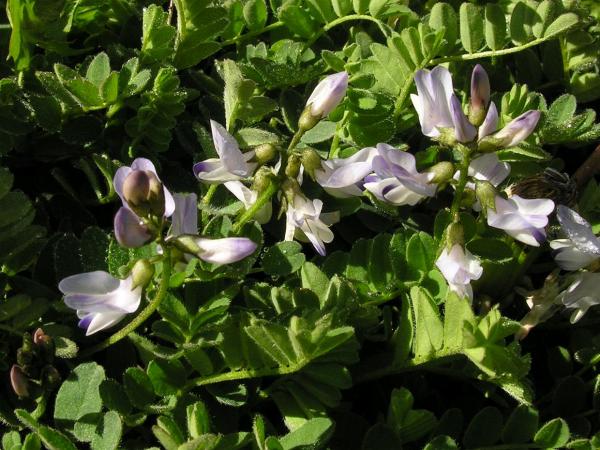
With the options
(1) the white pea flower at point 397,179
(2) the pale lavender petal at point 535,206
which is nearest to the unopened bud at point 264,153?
(1) the white pea flower at point 397,179

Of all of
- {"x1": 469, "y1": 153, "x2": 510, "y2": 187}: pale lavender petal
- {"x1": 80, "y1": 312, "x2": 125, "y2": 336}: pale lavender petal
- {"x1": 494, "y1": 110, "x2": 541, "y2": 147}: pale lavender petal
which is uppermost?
{"x1": 494, "y1": 110, "x2": 541, "y2": 147}: pale lavender petal

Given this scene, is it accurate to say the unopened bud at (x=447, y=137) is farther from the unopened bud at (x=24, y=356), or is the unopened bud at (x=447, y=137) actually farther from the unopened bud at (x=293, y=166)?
the unopened bud at (x=24, y=356)

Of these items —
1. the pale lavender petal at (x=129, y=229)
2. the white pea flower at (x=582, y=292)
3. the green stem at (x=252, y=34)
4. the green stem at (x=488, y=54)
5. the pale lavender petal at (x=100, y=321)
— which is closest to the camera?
the pale lavender petal at (x=129, y=229)

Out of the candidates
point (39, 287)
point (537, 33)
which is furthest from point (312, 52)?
point (39, 287)

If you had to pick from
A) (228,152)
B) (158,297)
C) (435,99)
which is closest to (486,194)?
(435,99)

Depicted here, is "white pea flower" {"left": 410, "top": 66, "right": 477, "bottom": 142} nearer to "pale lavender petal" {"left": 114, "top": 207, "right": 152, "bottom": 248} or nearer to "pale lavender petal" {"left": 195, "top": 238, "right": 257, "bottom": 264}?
"pale lavender petal" {"left": 195, "top": 238, "right": 257, "bottom": 264}

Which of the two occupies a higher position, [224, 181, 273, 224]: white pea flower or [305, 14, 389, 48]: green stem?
[305, 14, 389, 48]: green stem

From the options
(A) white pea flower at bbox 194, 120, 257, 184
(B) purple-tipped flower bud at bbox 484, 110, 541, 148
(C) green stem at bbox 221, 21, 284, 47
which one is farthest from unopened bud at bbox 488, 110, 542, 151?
(C) green stem at bbox 221, 21, 284, 47
